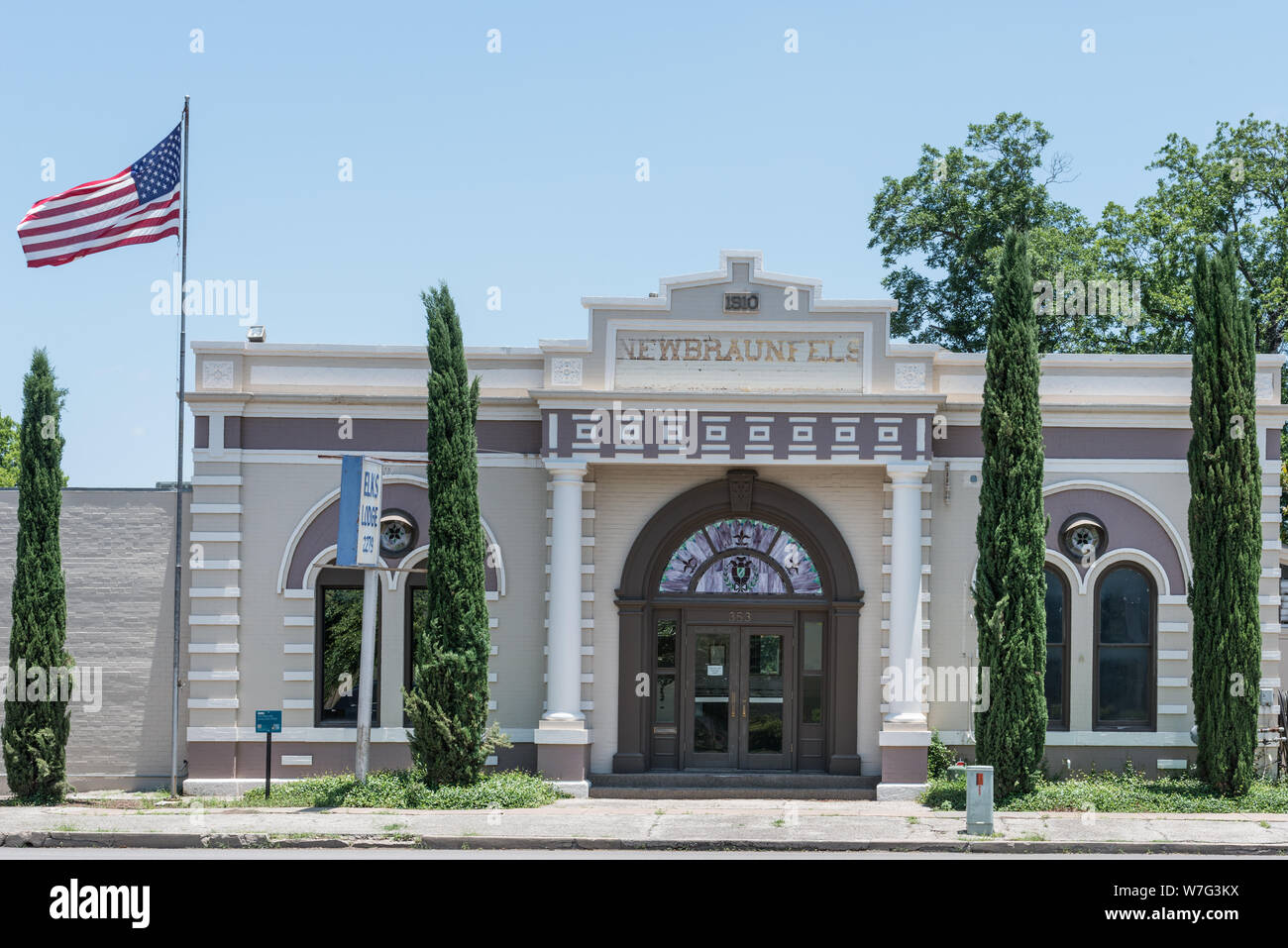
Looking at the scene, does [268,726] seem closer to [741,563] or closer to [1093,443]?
[741,563]

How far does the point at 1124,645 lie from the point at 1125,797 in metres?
2.87

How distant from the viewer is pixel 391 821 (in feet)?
58.3

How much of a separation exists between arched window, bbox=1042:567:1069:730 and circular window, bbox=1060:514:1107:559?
429 mm

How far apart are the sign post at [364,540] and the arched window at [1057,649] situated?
9583mm

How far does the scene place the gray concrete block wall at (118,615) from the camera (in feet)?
72.0

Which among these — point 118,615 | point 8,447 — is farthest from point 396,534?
point 8,447

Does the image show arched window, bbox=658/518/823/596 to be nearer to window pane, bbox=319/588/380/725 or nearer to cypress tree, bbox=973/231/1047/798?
cypress tree, bbox=973/231/1047/798

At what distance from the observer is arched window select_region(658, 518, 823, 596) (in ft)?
72.1

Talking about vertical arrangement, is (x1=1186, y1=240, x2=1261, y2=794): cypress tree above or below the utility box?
above

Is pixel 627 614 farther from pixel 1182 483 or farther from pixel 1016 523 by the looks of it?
pixel 1182 483

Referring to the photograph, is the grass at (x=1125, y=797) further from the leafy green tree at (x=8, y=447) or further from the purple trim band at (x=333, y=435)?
the leafy green tree at (x=8, y=447)

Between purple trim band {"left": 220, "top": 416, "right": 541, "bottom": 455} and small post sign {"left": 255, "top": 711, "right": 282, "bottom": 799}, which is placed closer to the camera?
small post sign {"left": 255, "top": 711, "right": 282, "bottom": 799}

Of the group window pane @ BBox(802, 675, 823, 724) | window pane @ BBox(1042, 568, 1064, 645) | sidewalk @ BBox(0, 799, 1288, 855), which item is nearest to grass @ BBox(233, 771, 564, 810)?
sidewalk @ BBox(0, 799, 1288, 855)

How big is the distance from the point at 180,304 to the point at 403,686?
20.6 ft
